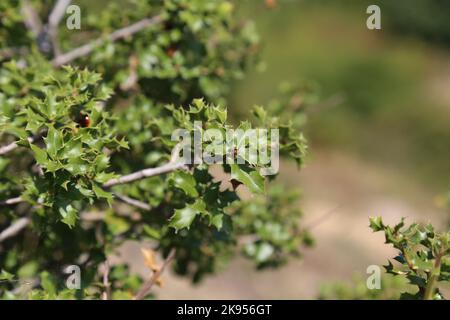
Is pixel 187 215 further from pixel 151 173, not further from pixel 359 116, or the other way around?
pixel 359 116

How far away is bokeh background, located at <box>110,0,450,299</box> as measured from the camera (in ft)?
31.5

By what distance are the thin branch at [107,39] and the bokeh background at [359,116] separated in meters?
4.83

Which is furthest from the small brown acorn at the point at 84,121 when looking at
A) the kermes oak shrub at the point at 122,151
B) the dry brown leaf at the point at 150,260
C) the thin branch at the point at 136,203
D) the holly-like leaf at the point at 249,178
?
the dry brown leaf at the point at 150,260

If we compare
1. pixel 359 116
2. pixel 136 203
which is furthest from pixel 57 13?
pixel 359 116

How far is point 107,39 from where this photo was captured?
3443 mm

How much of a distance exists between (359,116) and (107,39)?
9.90 meters

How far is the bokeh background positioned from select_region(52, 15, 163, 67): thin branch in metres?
4.83

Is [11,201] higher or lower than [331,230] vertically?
higher

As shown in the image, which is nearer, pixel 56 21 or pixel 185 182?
pixel 185 182

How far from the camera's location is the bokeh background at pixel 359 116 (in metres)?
9.59

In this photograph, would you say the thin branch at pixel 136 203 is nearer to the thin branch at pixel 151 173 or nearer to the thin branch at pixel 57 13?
the thin branch at pixel 151 173

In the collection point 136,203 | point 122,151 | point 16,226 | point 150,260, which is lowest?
point 150,260
